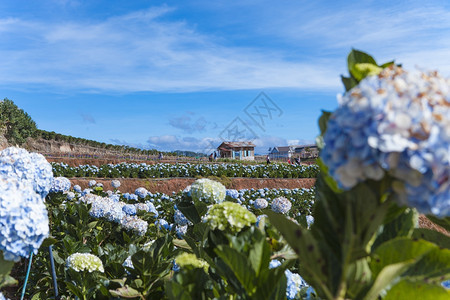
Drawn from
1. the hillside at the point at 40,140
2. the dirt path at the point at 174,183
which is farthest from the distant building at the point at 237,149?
the dirt path at the point at 174,183

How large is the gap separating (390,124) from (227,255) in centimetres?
57

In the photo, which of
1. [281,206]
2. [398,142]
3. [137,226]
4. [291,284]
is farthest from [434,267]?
[281,206]

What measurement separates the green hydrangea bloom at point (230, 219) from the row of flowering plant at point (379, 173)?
1.66 feet

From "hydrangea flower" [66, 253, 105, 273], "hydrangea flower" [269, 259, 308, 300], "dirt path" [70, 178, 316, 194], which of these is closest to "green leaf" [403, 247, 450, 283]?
"hydrangea flower" [269, 259, 308, 300]

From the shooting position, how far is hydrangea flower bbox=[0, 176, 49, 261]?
1.38 meters

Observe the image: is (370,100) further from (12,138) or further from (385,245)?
(12,138)

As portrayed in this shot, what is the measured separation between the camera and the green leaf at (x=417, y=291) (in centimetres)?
83

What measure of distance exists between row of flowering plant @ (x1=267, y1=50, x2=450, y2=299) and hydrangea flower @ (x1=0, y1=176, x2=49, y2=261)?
3.76 ft

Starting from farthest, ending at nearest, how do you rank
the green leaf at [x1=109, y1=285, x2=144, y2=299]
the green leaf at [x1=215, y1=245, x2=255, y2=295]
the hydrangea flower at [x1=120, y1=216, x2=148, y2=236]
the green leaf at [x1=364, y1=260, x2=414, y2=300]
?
the hydrangea flower at [x1=120, y1=216, x2=148, y2=236]
the green leaf at [x1=109, y1=285, x2=144, y2=299]
the green leaf at [x1=215, y1=245, x2=255, y2=295]
the green leaf at [x1=364, y1=260, x2=414, y2=300]

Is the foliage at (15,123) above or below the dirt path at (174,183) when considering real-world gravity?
above

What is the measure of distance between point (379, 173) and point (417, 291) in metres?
0.37

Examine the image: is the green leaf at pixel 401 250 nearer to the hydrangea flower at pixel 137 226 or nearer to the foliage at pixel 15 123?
the hydrangea flower at pixel 137 226

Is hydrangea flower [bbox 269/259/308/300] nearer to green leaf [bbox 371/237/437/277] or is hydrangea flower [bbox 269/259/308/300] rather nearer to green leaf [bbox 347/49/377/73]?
green leaf [bbox 371/237/437/277]

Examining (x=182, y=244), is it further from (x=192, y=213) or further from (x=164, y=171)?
(x=164, y=171)
